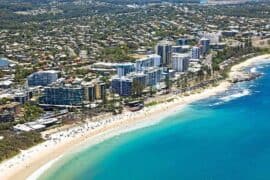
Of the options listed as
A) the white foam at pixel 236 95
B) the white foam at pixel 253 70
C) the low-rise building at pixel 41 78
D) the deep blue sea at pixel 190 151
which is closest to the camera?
the deep blue sea at pixel 190 151

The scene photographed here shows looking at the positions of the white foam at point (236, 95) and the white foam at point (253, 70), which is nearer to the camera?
the white foam at point (236, 95)

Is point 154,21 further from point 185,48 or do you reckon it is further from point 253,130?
point 253,130

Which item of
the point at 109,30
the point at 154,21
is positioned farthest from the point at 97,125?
the point at 154,21

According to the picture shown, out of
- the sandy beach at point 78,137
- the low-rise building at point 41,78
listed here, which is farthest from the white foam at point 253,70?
the low-rise building at point 41,78

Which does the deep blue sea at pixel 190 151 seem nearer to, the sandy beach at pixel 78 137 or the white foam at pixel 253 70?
the sandy beach at pixel 78 137

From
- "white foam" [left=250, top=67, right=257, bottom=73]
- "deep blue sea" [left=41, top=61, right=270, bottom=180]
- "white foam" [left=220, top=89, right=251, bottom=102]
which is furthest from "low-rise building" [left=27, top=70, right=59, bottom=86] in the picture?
"white foam" [left=250, top=67, right=257, bottom=73]

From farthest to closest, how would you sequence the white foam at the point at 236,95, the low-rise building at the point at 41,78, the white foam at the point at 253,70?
→ 1. the white foam at the point at 253,70
2. the low-rise building at the point at 41,78
3. the white foam at the point at 236,95
